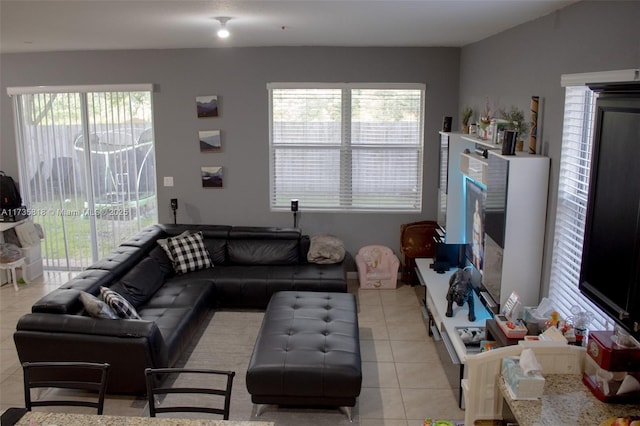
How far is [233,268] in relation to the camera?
6.11 metres

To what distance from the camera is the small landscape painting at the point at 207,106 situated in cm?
655

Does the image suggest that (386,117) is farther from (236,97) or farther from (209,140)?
(209,140)

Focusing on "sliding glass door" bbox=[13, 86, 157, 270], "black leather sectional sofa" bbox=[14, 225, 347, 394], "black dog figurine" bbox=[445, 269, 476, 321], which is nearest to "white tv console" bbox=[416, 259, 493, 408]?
"black dog figurine" bbox=[445, 269, 476, 321]

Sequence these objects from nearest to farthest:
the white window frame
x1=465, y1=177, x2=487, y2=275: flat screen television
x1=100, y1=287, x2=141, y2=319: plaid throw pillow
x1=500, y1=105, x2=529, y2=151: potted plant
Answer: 1. the white window frame
2. x1=500, y1=105, x2=529, y2=151: potted plant
3. x1=100, y1=287, x2=141, y2=319: plaid throw pillow
4. x1=465, y1=177, x2=487, y2=275: flat screen television

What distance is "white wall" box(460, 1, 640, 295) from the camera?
112 inches

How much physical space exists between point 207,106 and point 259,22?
2.32 m

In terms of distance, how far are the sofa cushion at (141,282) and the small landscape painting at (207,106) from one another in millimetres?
1902

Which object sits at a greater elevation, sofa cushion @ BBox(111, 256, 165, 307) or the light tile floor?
sofa cushion @ BBox(111, 256, 165, 307)

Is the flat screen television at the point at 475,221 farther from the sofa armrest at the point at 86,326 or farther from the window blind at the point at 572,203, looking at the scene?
the sofa armrest at the point at 86,326

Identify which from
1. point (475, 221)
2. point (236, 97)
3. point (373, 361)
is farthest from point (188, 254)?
point (475, 221)

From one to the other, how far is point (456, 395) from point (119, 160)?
4.80m

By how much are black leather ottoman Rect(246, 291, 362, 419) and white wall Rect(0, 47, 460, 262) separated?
2521 millimetres

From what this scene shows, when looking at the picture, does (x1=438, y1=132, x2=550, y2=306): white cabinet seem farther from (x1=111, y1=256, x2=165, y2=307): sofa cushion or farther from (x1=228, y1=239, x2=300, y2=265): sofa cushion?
(x1=111, y1=256, x2=165, y2=307): sofa cushion

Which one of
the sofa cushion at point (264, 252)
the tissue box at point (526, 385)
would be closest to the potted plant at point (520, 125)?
the tissue box at point (526, 385)
